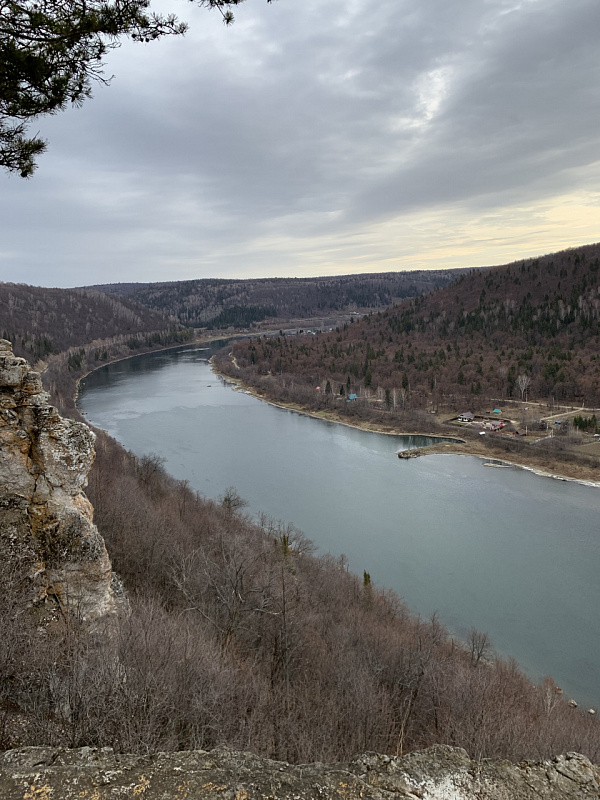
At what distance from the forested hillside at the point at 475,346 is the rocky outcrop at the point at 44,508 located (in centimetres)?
3943

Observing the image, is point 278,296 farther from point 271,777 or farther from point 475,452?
point 271,777

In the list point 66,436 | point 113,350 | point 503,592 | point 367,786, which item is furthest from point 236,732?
point 113,350

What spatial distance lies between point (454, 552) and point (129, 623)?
16167mm

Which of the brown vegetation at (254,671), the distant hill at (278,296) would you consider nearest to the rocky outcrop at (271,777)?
the brown vegetation at (254,671)

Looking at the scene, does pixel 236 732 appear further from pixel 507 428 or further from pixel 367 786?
pixel 507 428

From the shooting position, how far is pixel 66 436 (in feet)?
20.4

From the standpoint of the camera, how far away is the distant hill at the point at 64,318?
9014 centimetres

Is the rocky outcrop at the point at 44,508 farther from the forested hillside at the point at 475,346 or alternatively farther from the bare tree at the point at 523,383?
the bare tree at the point at 523,383

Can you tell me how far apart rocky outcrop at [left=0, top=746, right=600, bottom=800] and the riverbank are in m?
28.0

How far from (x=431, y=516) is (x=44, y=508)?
19.9 m

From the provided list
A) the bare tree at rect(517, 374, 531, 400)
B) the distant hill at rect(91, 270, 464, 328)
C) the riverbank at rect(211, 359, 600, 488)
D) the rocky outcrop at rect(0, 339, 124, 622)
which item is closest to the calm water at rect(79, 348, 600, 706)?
the riverbank at rect(211, 359, 600, 488)

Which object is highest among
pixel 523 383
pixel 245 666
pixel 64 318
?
pixel 64 318

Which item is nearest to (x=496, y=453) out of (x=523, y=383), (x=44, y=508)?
(x=523, y=383)

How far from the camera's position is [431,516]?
74.7 ft
